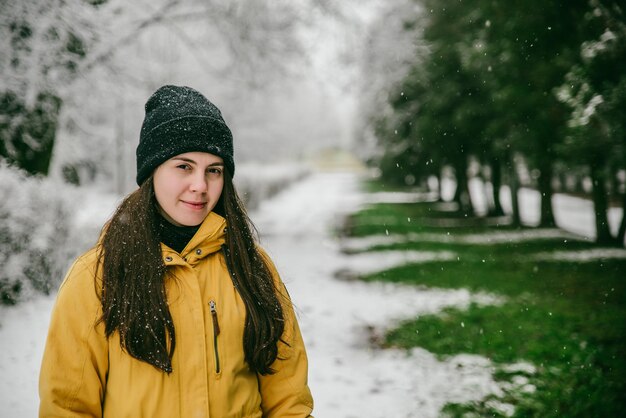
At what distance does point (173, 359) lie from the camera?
178cm

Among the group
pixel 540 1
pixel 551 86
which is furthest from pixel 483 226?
pixel 540 1

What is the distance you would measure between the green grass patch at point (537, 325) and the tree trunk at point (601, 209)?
426 millimetres

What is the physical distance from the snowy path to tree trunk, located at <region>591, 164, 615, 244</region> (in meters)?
6.25

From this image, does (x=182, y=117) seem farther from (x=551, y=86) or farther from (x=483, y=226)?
(x=483, y=226)

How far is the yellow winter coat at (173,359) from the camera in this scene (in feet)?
5.58

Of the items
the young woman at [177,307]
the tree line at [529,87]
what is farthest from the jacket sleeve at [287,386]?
the tree line at [529,87]

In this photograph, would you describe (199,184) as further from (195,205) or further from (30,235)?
(30,235)

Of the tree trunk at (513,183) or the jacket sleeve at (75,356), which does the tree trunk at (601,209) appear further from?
the jacket sleeve at (75,356)

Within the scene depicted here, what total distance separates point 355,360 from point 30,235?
3739 millimetres

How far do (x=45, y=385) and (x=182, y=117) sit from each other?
1.02 metres

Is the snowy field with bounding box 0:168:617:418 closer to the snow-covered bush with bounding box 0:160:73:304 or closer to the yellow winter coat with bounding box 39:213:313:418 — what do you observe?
the snow-covered bush with bounding box 0:160:73:304

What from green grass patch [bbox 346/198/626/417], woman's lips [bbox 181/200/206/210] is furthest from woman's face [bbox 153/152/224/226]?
green grass patch [bbox 346/198/626/417]

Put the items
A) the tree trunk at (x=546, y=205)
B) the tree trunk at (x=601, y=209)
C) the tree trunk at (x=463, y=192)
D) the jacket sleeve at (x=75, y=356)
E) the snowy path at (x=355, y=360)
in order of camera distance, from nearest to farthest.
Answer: the jacket sleeve at (x=75, y=356) → the snowy path at (x=355, y=360) → the tree trunk at (x=601, y=209) → the tree trunk at (x=546, y=205) → the tree trunk at (x=463, y=192)

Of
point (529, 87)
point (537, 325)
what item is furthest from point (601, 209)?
point (537, 325)
